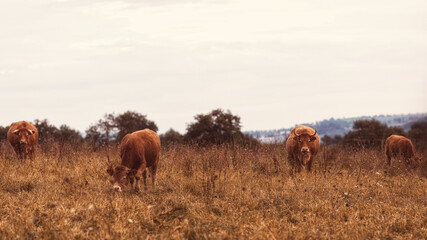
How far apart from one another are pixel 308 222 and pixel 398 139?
12.9 metres

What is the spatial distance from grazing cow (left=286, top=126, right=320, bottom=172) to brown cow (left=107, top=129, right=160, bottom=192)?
5.03 metres

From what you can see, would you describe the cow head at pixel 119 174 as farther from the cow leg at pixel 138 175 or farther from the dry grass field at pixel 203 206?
the cow leg at pixel 138 175

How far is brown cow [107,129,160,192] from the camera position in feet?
28.5

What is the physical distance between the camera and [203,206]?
8.05 metres

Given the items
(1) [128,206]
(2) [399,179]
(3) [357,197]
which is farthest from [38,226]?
(2) [399,179]

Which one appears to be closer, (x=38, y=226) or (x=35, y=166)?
(x=38, y=226)

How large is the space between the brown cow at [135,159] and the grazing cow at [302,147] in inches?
198

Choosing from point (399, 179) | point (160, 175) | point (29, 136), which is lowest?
point (399, 179)

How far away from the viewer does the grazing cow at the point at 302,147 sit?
44.6 ft

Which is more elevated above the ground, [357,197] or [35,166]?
[35,166]

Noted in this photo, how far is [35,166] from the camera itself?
11.8 metres

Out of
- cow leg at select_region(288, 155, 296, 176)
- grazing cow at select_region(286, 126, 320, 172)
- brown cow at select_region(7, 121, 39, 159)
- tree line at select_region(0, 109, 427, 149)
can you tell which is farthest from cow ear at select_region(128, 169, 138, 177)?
tree line at select_region(0, 109, 427, 149)

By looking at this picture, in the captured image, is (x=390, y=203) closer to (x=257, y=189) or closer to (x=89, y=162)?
(x=257, y=189)

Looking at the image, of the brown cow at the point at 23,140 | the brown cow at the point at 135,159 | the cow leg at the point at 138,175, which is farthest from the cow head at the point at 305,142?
the brown cow at the point at 23,140
